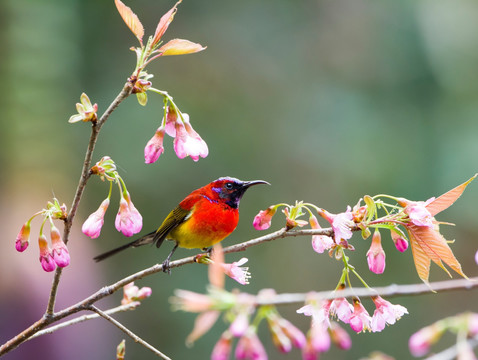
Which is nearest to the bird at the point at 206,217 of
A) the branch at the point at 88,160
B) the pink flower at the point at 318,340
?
the branch at the point at 88,160

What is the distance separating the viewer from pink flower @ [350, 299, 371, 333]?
110cm

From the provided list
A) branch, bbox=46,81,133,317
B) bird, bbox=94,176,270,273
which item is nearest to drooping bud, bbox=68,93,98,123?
branch, bbox=46,81,133,317

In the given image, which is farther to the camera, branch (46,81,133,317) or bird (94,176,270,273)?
bird (94,176,270,273)

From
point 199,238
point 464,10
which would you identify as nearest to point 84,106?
point 199,238

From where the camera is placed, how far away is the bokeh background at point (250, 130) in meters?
4.42

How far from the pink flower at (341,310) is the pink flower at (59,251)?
487 millimetres

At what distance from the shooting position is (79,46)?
5125mm

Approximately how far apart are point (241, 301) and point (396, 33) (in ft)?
17.0

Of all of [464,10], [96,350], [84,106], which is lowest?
[96,350]

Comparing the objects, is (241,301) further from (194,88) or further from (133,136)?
(194,88)

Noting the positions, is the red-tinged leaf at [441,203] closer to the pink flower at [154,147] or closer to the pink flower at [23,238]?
the pink flower at [154,147]

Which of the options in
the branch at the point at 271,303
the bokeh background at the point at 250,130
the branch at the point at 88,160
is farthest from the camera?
the bokeh background at the point at 250,130

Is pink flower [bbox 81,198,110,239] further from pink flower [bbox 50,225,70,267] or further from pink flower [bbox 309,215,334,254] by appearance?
pink flower [bbox 309,215,334,254]

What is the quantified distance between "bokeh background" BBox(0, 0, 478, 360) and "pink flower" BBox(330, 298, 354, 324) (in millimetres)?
3036
